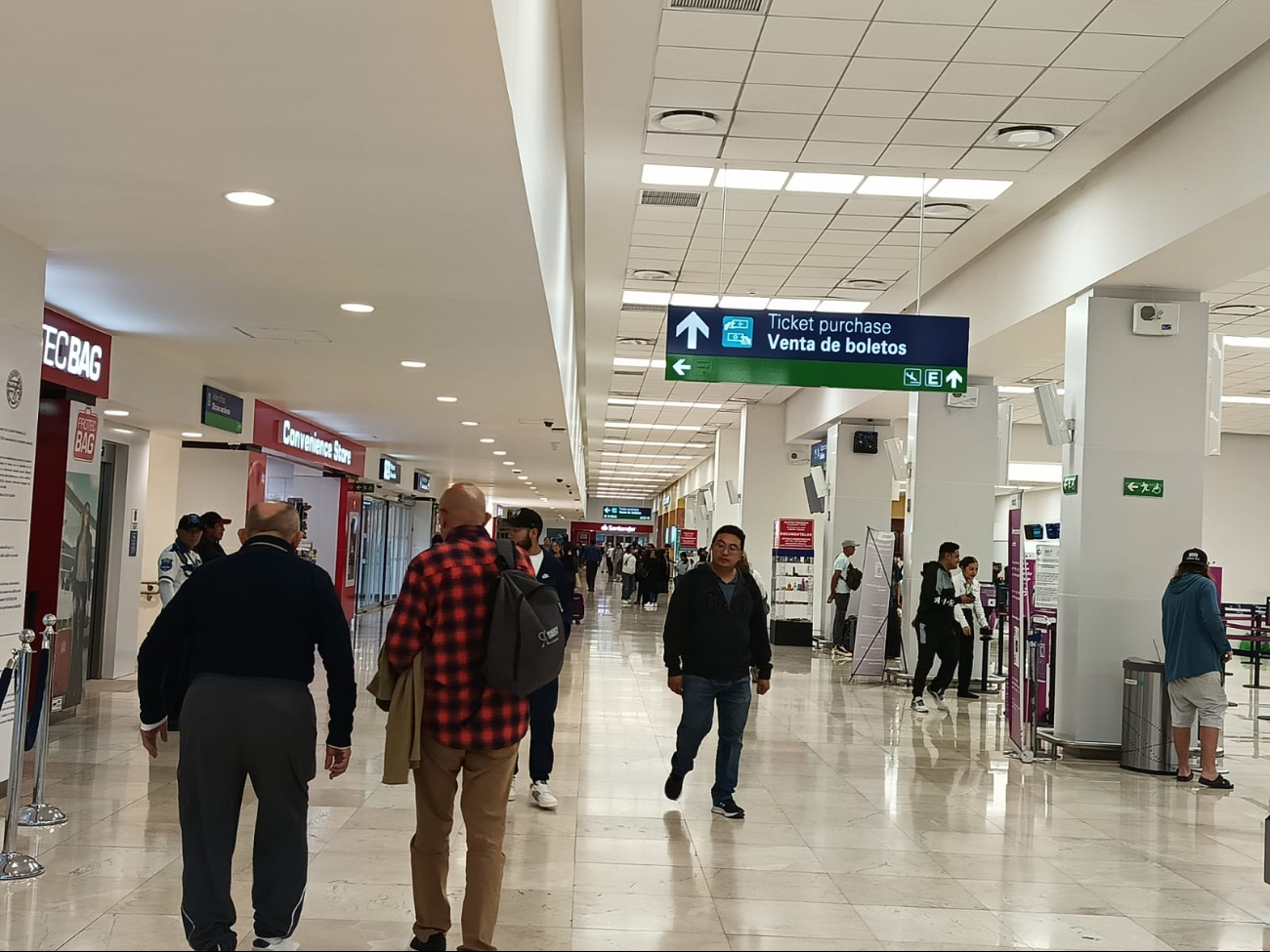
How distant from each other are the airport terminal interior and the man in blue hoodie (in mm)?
38

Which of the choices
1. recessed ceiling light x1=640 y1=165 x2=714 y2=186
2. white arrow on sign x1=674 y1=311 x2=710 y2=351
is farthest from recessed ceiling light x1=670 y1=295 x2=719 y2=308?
recessed ceiling light x1=640 y1=165 x2=714 y2=186

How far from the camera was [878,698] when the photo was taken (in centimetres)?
1241

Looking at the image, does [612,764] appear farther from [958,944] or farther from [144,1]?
[144,1]

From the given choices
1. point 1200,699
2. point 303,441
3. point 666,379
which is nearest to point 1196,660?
point 1200,699

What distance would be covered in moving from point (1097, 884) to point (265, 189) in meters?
5.00

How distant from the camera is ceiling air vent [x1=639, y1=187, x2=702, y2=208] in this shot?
9227mm

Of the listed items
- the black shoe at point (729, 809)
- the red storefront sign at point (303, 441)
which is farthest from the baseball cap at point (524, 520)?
the red storefront sign at point (303, 441)

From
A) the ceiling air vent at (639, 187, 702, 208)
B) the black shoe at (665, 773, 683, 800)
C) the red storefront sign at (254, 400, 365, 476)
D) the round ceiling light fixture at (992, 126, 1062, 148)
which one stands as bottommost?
the black shoe at (665, 773, 683, 800)

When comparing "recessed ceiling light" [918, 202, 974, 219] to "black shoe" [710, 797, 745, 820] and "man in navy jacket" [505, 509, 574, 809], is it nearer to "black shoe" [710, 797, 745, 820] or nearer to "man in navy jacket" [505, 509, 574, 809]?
"man in navy jacket" [505, 509, 574, 809]

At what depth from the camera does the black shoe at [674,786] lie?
6.47m

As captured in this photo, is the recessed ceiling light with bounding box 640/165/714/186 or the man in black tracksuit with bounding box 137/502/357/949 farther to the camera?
the recessed ceiling light with bounding box 640/165/714/186

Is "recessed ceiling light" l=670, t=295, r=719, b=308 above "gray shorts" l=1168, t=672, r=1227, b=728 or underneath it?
above

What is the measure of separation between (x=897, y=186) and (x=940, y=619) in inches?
187

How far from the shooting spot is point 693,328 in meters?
9.15
